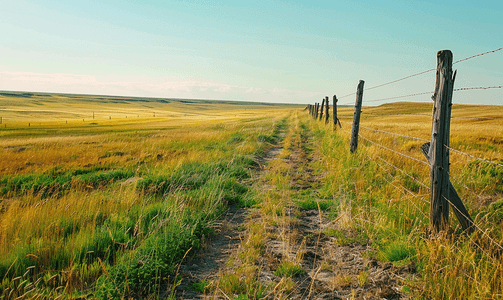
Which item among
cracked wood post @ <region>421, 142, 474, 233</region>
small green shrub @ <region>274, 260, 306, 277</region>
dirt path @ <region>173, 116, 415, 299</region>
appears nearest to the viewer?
dirt path @ <region>173, 116, 415, 299</region>

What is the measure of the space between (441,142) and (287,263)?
7.88ft

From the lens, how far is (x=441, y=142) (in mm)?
3643

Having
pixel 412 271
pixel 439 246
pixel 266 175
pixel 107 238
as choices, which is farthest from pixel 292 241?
pixel 266 175

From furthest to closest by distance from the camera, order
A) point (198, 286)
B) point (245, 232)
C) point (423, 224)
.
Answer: point (245, 232), point (423, 224), point (198, 286)

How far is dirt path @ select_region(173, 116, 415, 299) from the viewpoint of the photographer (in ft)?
9.59

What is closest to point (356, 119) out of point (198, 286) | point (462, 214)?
point (462, 214)

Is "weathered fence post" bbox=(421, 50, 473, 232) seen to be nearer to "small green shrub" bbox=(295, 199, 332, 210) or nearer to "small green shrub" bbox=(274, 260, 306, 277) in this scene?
"small green shrub" bbox=(274, 260, 306, 277)

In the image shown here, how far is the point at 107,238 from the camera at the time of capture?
147 inches

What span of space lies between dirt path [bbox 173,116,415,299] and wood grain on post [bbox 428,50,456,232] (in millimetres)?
886

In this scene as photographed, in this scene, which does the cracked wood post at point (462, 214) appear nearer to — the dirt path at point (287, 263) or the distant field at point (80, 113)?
the dirt path at point (287, 263)

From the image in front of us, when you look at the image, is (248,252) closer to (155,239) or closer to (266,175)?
(155,239)

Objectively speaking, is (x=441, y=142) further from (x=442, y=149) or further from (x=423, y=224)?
(x=423, y=224)

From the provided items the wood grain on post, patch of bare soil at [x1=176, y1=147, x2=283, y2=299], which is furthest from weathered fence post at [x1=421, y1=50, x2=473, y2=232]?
patch of bare soil at [x1=176, y1=147, x2=283, y2=299]

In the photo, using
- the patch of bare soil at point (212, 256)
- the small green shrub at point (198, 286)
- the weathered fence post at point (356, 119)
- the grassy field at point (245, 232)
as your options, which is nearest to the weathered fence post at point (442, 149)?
the grassy field at point (245, 232)
